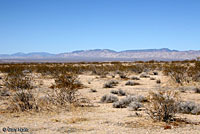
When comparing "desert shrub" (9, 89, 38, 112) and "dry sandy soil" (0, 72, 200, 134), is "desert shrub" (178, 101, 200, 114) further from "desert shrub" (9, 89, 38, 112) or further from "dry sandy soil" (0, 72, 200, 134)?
"desert shrub" (9, 89, 38, 112)

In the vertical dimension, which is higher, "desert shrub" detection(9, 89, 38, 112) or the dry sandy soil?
"desert shrub" detection(9, 89, 38, 112)

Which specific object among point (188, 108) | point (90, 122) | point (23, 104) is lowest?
point (90, 122)

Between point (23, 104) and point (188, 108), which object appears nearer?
point (188, 108)

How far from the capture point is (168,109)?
8.61m

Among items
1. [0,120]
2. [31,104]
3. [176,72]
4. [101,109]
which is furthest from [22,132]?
[176,72]

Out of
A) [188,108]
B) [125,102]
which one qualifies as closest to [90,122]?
[125,102]

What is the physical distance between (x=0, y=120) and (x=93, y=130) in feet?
11.7

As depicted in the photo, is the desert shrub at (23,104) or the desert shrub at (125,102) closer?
the desert shrub at (23,104)

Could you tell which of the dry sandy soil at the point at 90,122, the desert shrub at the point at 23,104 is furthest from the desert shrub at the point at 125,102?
the desert shrub at the point at 23,104

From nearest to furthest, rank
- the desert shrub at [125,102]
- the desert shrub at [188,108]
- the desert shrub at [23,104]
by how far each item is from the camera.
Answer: the desert shrub at [188,108] < the desert shrub at [23,104] < the desert shrub at [125,102]

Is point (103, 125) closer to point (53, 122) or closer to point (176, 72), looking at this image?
point (53, 122)

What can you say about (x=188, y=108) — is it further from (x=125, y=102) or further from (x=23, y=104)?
(x=23, y=104)

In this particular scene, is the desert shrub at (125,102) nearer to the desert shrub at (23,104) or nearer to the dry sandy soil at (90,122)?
the dry sandy soil at (90,122)

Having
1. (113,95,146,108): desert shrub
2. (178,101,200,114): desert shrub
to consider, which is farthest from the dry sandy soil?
(113,95,146,108): desert shrub
